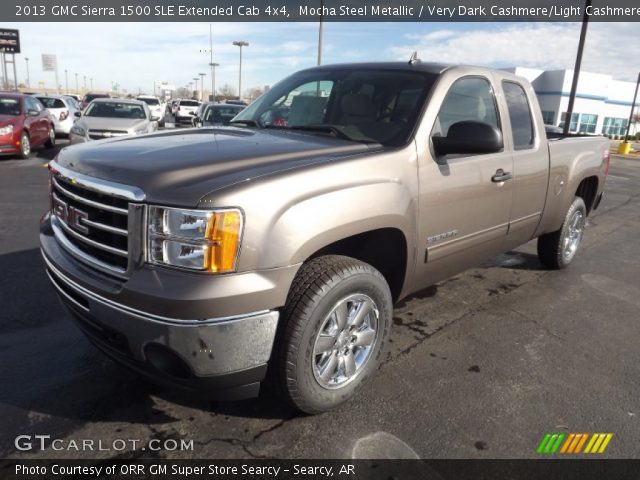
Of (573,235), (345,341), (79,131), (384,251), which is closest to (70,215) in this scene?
(345,341)

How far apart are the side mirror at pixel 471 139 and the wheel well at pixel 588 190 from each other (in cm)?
310

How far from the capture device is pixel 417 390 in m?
2.94

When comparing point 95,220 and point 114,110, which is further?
point 114,110

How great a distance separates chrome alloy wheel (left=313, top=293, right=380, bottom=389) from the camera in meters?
2.54

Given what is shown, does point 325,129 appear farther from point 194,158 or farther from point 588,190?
point 588,190

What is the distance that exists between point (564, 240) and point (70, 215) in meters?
4.70

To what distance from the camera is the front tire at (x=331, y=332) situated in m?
2.31

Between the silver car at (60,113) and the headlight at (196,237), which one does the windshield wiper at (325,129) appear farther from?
the silver car at (60,113)

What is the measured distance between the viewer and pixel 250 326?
214 cm

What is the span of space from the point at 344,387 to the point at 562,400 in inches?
52.5

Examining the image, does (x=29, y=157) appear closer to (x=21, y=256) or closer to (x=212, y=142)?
(x=21, y=256)

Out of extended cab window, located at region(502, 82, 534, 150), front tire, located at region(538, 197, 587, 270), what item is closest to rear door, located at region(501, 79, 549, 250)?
extended cab window, located at region(502, 82, 534, 150)

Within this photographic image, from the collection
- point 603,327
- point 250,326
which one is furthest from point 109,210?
point 603,327

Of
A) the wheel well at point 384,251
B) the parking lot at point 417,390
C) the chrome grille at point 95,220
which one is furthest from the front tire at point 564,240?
the chrome grille at point 95,220
